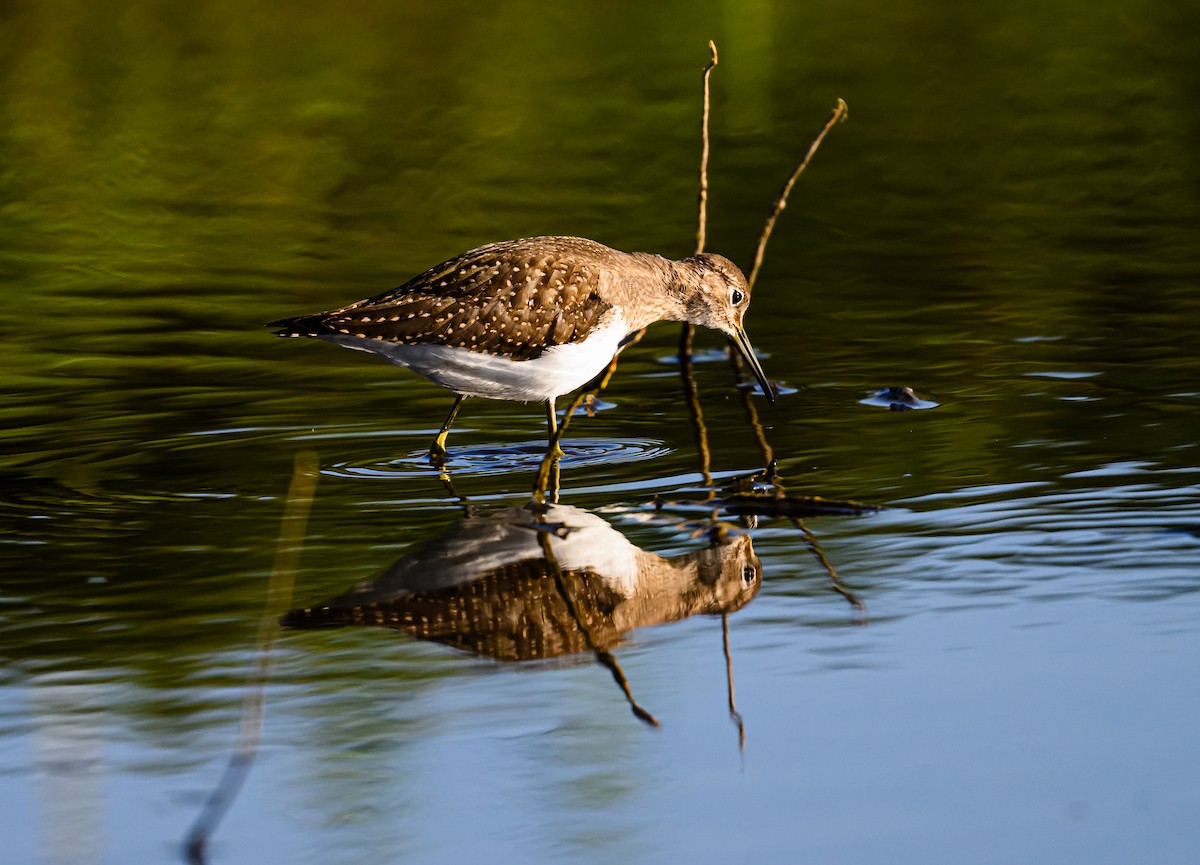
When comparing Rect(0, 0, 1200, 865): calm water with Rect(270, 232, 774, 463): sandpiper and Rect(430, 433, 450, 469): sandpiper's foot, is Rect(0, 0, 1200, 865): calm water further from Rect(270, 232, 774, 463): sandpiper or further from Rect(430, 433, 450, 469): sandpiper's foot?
Rect(270, 232, 774, 463): sandpiper

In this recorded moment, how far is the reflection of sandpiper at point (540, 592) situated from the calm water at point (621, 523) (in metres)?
0.03

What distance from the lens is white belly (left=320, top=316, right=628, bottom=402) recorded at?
32.5 ft

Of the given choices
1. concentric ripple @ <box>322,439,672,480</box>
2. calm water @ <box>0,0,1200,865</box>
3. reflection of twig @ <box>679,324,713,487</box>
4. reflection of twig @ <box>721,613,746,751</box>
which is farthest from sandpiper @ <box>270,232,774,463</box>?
reflection of twig @ <box>721,613,746,751</box>

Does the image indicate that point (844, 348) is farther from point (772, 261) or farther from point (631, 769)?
point (631, 769)

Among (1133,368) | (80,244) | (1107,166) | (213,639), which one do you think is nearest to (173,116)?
(80,244)

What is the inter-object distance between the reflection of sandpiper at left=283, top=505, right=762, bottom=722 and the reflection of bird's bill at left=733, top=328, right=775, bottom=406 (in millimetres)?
3097

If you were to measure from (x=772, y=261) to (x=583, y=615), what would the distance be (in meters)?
9.67

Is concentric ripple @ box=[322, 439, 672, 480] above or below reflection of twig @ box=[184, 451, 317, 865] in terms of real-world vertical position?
above

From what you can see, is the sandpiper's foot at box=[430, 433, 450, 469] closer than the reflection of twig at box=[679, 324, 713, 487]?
No

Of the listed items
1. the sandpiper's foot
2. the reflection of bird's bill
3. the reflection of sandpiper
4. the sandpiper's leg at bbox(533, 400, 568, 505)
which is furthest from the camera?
the reflection of bird's bill

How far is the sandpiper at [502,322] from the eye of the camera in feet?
32.5

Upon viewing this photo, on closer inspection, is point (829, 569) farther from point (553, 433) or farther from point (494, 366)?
point (494, 366)

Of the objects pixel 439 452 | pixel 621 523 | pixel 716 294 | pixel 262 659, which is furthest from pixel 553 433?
pixel 262 659

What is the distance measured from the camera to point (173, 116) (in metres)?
23.7
